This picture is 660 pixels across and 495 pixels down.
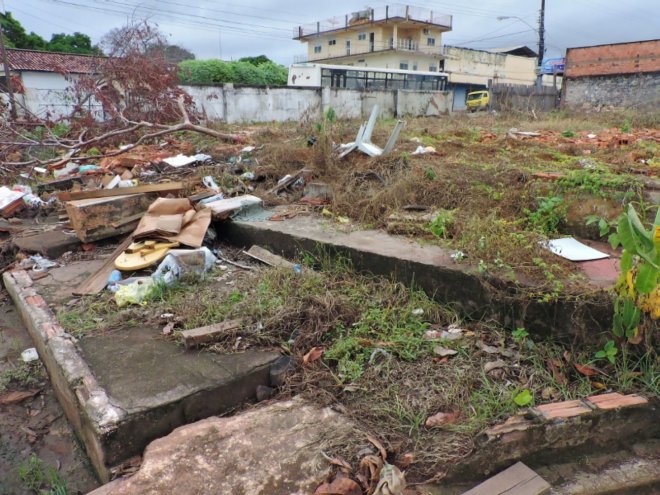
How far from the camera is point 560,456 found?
213 cm

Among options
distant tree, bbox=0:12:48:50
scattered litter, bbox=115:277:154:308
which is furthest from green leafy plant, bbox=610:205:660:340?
distant tree, bbox=0:12:48:50

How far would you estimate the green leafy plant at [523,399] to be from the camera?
2176 mm

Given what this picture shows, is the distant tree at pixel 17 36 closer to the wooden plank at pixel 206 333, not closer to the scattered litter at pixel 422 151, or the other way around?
the scattered litter at pixel 422 151

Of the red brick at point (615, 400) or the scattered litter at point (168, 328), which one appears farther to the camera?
the scattered litter at point (168, 328)

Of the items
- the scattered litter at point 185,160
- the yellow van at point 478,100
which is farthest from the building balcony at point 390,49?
the scattered litter at point 185,160

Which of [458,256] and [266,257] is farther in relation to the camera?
[266,257]

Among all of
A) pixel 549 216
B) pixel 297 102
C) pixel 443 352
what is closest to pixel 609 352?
pixel 443 352

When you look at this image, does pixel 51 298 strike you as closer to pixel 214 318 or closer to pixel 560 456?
pixel 214 318

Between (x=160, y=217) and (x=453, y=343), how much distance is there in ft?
9.28

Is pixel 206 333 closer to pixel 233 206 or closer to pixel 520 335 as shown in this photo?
pixel 520 335

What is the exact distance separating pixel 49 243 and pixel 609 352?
4.64 metres

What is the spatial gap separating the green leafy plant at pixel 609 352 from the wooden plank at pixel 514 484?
0.75 meters

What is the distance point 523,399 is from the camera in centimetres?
218

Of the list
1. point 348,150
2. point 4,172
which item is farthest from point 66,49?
point 348,150
